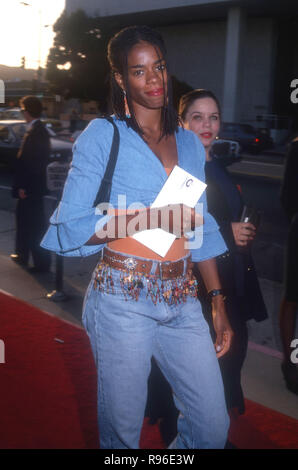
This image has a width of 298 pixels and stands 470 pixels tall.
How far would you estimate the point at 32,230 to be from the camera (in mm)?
6184

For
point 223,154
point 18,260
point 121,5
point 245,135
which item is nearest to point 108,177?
point 223,154

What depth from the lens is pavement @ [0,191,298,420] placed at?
353 centimetres

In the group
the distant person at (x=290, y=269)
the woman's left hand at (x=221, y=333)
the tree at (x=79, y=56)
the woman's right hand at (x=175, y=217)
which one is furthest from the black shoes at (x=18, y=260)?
the tree at (x=79, y=56)

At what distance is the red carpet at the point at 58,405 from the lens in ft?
9.58

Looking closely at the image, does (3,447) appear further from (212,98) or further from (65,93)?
(65,93)

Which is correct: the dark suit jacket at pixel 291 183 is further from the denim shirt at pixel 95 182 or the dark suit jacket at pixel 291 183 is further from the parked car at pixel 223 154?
the denim shirt at pixel 95 182

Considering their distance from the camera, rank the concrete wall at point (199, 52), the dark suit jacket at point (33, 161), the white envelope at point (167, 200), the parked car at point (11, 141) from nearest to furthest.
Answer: the white envelope at point (167, 200) → the dark suit jacket at point (33, 161) → the parked car at point (11, 141) → the concrete wall at point (199, 52)

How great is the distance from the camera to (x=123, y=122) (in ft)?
6.28

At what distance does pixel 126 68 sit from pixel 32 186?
4.29 m

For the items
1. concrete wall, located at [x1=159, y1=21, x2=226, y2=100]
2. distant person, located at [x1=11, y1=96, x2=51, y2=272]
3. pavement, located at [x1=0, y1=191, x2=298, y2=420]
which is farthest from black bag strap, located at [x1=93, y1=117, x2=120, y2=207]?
concrete wall, located at [x1=159, y1=21, x2=226, y2=100]

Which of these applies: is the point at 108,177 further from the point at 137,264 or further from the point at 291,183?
the point at 291,183

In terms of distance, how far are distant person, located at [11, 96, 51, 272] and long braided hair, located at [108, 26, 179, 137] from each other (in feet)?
13.5

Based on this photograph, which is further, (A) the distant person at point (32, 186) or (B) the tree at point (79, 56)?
(B) the tree at point (79, 56)

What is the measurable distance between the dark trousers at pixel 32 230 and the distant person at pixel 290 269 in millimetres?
3321
